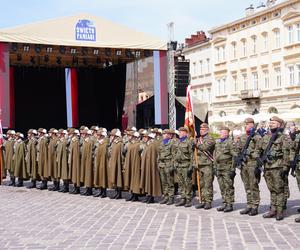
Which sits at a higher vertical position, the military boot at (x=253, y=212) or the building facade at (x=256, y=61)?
the building facade at (x=256, y=61)

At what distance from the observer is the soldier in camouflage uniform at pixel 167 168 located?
1125 cm

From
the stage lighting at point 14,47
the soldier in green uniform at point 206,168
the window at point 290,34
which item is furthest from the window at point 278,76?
the soldier in green uniform at point 206,168

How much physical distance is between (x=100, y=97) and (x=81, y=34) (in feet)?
23.1

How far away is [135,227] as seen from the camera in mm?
8680

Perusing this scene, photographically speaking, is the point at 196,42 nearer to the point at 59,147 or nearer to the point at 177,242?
the point at 59,147

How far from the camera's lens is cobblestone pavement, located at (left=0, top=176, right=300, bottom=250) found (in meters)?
7.46

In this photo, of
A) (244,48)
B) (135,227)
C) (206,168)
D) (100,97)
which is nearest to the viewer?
(135,227)

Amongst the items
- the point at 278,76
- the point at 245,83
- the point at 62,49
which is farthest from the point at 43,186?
the point at 245,83

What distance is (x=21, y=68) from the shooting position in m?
23.2

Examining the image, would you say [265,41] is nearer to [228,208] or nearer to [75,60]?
[75,60]

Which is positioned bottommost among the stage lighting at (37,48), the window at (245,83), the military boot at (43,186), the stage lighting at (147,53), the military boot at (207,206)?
the military boot at (43,186)

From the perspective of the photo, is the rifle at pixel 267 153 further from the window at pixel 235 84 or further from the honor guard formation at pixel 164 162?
the window at pixel 235 84

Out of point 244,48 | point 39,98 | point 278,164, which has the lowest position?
point 278,164

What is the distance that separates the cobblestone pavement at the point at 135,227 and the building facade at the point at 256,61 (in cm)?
3220
